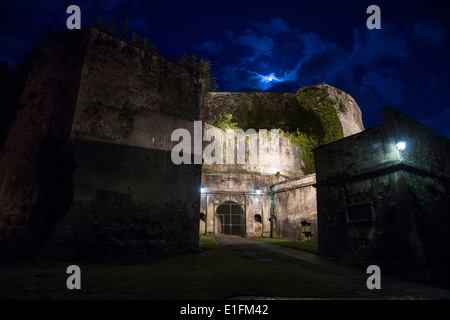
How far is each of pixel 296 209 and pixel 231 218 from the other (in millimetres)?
5124

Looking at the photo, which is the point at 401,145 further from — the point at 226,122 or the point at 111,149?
the point at 226,122

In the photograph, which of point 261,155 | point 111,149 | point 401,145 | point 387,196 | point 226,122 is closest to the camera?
point 111,149

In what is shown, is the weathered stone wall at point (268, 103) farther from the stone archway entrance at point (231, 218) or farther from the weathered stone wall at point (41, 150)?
the weathered stone wall at point (41, 150)

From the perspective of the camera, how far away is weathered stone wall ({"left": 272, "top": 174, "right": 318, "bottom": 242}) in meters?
18.8

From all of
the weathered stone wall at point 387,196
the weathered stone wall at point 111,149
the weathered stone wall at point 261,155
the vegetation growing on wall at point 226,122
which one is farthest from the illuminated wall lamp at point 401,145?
the vegetation growing on wall at point 226,122

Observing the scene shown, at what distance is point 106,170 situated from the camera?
10227mm

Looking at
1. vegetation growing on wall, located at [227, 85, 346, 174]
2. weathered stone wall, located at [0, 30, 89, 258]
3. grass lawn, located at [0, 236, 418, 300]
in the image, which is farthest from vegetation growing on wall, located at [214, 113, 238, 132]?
grass lawn, located at [0, 236, 418, 300]

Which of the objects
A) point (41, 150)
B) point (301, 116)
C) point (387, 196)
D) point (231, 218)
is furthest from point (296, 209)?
point (41, 150)

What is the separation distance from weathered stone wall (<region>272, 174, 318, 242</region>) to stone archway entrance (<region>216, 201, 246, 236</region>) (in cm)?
253

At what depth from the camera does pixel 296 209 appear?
19.9 meters

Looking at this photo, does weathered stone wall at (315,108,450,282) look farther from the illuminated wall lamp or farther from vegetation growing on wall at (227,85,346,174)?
vegetation growing on wall at (227,85,346,174)
